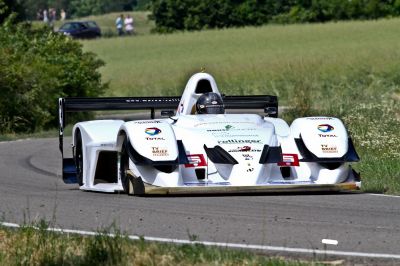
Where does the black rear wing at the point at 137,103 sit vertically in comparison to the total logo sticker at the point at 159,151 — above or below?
below

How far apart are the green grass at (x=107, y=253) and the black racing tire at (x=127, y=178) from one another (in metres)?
3.17

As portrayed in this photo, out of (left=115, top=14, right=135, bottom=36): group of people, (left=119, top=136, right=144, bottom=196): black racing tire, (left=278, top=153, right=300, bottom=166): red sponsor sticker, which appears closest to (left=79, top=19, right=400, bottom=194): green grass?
(left=278, top=153, right=300, bottom=166): red sponsor sticker

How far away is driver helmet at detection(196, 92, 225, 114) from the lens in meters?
13.6

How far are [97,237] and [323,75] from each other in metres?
38.0

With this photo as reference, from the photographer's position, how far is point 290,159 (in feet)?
40.9

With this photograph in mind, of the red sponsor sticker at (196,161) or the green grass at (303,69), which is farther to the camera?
the green grass at (303,69)

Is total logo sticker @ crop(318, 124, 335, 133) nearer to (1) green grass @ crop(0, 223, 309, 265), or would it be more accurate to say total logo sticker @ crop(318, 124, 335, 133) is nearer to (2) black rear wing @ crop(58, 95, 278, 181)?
(2) black rear wing @ crop(58, 95, 278, 181)

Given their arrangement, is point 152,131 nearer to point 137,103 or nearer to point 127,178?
point 127,178

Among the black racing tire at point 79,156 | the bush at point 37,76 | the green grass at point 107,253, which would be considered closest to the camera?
the green grass at point 107,253

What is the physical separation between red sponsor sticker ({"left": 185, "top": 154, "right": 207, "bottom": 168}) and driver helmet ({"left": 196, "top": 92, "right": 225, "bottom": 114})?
142 centimetres

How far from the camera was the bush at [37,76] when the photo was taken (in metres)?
26.5

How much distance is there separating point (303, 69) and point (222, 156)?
36.9 meters

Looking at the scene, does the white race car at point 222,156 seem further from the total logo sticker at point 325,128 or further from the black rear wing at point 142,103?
the black rear wing at point 142,103

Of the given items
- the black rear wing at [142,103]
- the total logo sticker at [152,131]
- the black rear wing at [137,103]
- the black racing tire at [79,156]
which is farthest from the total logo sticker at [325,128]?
the black racing tire at [79,156]
